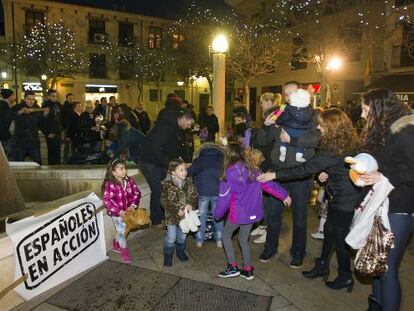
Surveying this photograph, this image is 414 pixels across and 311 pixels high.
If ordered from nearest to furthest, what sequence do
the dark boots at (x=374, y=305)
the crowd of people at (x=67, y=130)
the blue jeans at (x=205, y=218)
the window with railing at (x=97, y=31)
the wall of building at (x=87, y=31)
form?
the dark boots at (x=374, y=305)
the blue jeans at (x=205, y=218)
the crowd of people at (x=67, y=130)
the wall of building at (x=87, y=31)
the window with railing at (x=97, y=31)

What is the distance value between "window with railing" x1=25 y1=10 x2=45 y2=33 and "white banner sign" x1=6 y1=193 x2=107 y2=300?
3575cm

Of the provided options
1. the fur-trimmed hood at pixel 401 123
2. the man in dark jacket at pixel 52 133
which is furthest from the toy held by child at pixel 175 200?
the man in dark jacket at pixel 52 133

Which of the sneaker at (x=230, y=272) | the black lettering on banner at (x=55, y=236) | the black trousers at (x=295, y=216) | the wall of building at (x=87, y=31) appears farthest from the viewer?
the wall of building at (x=87, y=31)

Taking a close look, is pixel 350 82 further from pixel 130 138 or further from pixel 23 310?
pixel 23 310

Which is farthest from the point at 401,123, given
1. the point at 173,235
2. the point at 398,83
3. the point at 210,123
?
the point at 398,83

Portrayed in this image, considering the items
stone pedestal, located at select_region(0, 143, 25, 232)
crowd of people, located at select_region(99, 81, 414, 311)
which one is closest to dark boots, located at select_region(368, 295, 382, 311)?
crowd of people, located at select_region(99, 81, 414, 311)

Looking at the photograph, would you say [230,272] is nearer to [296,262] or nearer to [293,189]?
[296,262]

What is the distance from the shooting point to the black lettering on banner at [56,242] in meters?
3.81

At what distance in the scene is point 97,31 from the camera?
132 feet

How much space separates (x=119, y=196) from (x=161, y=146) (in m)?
1.05

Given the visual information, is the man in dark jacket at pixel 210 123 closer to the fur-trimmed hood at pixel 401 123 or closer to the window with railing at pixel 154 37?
the fur-trimmed hood at pixel 401 123

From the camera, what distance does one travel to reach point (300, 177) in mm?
4238

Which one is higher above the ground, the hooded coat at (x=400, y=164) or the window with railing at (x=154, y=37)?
the window with railing at (x=154, y=37)

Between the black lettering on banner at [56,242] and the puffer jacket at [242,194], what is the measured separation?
1.52 meters
